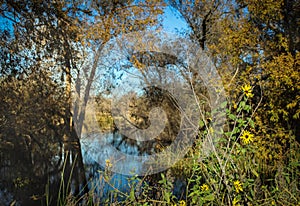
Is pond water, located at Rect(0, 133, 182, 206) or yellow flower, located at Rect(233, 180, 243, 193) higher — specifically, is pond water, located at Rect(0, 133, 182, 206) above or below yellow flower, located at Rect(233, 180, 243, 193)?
below

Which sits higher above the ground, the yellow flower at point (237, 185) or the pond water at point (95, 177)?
the yellow flower at point (237, 185)

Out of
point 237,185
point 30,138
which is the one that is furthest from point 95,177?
point 237,185

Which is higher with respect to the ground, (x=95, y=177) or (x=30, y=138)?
(x=30, y=138)

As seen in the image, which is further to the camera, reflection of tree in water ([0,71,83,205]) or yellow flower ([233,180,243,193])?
reflection of tree in water ([0,71,83,205])

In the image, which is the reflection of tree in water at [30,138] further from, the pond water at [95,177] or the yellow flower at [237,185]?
the yellow flower at [237,185]

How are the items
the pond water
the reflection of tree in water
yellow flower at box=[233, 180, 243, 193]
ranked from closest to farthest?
yellow flower at box=[233, 180, 243, 193], the pond water, the reflection of tree in water

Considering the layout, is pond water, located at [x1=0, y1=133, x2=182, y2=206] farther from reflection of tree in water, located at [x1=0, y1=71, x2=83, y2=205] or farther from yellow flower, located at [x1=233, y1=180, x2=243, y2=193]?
yellow flower, located at [x1=233, y1=180, x2=243, y2=193]

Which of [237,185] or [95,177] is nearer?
[237,185]

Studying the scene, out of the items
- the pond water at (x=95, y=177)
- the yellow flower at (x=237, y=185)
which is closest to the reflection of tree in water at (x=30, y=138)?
the pond water at (x=95, y=177)

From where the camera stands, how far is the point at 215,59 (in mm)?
4789

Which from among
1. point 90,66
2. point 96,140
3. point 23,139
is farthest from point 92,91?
point 23,139

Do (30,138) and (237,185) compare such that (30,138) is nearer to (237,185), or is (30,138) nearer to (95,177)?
(95,177)

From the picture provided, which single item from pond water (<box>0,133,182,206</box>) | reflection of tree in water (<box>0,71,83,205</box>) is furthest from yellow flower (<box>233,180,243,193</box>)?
reflection of tree in water (<box>0,71,83,205</box>)

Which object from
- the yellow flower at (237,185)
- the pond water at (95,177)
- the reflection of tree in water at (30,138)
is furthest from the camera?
the reflection of tree in water at (30,138)
